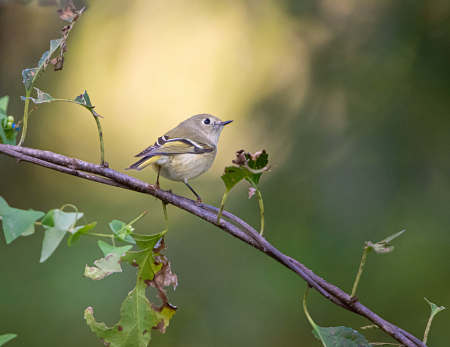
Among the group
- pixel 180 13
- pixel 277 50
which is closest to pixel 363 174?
pixel 277 50

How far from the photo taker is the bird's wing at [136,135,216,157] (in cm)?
157

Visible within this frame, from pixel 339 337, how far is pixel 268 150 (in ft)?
6.88

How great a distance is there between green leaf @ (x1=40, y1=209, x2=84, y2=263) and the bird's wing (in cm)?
80

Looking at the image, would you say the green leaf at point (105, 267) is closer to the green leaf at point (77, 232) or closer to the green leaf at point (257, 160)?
the green leaf at point (77, 232)

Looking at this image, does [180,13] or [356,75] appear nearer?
[356,75]

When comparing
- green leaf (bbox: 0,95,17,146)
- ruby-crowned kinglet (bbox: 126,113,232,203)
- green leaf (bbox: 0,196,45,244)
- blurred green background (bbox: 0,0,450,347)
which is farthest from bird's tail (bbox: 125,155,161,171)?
blurred green background (bbox: 0,0,450,347)

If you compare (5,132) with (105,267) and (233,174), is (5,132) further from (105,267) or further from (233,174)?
(233,174)

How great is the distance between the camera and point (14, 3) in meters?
2.85

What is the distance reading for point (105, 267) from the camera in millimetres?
826

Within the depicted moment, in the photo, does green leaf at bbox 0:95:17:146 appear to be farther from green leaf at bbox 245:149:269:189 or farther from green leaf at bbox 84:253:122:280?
green leaf at bbox 245:149:269:189

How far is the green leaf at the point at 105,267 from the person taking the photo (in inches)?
32.2

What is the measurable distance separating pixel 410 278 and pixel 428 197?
51cm

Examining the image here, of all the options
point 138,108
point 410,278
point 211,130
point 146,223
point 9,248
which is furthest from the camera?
point 138,108

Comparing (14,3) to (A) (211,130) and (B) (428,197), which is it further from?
(B) (428,197)
